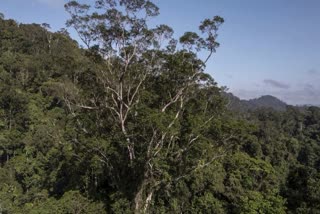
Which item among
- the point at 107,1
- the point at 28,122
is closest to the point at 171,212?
the point at 107,1

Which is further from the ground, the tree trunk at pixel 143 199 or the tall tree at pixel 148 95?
the tall tree at pixel 148 95

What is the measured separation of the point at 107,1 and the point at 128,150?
18.1 feet

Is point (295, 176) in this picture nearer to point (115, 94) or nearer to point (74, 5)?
point (115, 94)

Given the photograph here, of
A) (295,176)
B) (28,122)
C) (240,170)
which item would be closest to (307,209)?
(295,176)

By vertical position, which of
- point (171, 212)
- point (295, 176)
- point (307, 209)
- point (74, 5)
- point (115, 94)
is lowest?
point (171, 212)

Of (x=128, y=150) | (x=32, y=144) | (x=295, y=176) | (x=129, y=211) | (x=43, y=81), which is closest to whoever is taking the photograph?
(x=129, y=211)

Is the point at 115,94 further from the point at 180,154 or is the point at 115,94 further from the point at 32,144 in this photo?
the point at 32,144

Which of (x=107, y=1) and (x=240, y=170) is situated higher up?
(x=107, y=1)

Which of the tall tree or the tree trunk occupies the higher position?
the tall tree

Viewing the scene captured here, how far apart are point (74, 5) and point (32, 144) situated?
18782 millimetres

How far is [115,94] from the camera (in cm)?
1375

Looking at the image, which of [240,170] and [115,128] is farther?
[240,170]

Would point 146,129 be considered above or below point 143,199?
above

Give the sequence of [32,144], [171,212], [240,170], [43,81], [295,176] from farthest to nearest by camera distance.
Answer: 1. [43,81]
2. [32,144]
3. [240,170]
4. [295,176]
5. [171,212]
